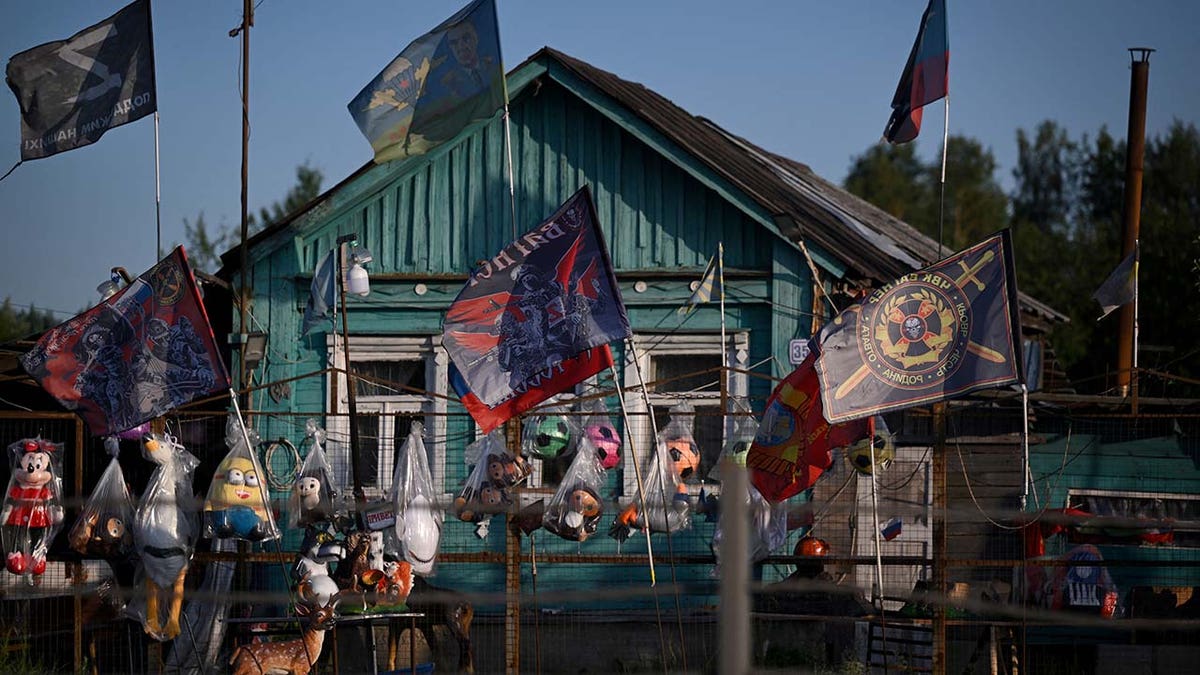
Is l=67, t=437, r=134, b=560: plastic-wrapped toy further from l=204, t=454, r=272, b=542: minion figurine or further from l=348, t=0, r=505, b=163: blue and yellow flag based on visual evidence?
l=348, t=0, r=505, b=163: blue and yellow flag

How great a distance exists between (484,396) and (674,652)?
273 cm

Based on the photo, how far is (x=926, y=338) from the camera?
8828 millimetres

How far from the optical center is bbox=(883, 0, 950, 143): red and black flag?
1087 cm

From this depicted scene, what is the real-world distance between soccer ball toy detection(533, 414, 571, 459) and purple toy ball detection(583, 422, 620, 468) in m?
0.20

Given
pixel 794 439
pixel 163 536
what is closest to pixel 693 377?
pixel 794 439

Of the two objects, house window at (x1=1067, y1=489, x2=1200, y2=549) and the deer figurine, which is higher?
house window at (x1=1067, y1=489, x2=1200, y2=549)

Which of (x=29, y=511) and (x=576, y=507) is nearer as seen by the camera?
(x=576, y=507)

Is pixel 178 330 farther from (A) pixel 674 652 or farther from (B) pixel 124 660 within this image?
(A) pixel 674 652

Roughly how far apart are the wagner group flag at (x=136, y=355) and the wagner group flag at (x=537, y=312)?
65.8 inches

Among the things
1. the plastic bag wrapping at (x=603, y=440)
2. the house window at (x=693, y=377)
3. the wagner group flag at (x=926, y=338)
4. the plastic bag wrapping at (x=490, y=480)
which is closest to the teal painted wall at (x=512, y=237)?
the house window at (x=693, y=377)

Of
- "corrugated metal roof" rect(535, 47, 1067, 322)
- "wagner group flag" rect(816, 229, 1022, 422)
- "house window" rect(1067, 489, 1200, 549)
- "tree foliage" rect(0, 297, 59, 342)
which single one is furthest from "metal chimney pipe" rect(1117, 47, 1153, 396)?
"tree foliage" rect(0, 297, 59, 342)

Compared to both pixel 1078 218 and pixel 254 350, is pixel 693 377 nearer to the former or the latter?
pixel 254 350

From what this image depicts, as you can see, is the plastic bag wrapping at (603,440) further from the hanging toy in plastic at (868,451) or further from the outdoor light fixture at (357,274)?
the outdoor light fixture at (357,274)

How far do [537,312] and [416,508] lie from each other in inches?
71.5
